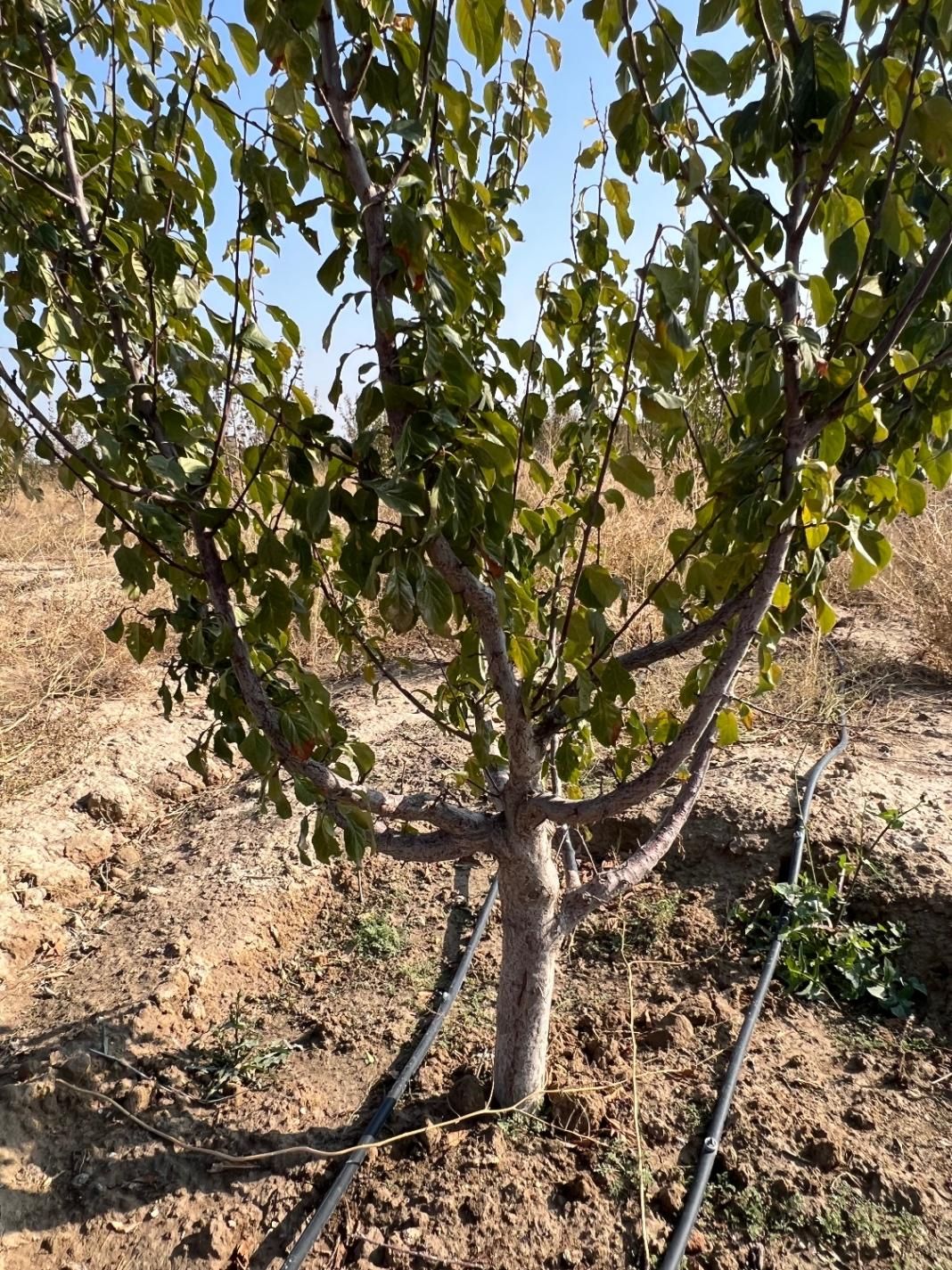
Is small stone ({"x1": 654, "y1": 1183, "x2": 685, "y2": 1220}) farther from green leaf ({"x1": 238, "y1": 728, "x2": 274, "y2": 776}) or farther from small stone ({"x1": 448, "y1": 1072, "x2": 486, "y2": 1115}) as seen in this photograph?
green leaf ({"x1": 238, "y1": 728, "x2": 274, "y2": 776})

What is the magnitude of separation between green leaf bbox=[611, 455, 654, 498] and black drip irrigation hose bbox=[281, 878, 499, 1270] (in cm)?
152

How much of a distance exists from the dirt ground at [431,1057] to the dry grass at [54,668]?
303mm

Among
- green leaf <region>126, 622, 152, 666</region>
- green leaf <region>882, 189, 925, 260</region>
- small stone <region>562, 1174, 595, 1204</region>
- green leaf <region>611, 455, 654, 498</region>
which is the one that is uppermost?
green leaf <region>882, 189, 925, 260</region>

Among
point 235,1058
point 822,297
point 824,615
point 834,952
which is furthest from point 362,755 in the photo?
point 834,952

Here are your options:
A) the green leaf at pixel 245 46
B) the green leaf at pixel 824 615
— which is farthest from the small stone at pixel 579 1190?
the green leaf at pixel 245 46

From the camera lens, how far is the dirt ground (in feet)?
5.08

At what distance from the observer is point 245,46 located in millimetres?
996

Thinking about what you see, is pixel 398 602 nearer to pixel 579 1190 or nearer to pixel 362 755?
pixel 362 755

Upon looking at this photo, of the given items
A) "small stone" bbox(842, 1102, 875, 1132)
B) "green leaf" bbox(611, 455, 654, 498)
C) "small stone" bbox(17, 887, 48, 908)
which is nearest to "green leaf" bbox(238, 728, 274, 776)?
"green leaf" bbox(611, 455, 654, 498)

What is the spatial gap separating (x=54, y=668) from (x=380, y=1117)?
313 centimetres

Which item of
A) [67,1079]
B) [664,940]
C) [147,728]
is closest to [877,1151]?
[664,940]

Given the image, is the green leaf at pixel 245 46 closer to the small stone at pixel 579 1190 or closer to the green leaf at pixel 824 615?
the green leaf at pixel 824 615

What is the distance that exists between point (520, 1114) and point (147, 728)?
262 cm

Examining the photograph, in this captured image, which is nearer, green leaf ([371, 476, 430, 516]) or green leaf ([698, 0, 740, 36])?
green leaf ([698, 0, 740, 36])
